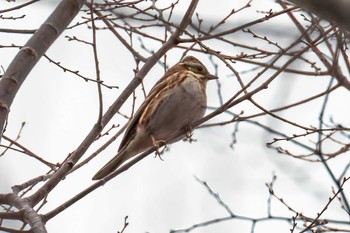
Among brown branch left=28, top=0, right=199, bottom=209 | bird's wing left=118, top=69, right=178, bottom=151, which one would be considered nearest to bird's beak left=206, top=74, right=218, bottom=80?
bird's wing left=118, top=69, right=178, bottom=151

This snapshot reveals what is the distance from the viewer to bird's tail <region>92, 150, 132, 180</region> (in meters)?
5.18

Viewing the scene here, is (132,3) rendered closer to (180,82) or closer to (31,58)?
(180,82)

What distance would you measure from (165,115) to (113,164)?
28.3 inches

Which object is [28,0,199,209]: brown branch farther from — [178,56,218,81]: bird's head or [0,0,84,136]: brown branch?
[178,56,218,81]: bird's head

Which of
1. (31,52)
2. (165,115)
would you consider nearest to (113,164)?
(165,115)

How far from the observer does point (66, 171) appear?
155 inches

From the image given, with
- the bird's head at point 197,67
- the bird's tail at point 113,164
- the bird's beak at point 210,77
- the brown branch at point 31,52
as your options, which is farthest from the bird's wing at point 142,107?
the brown branch at point 31,52

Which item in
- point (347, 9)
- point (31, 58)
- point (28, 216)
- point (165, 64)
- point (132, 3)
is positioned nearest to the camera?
point (347, 9)

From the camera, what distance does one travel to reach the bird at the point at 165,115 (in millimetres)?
5492

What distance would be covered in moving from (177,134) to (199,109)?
34 cm

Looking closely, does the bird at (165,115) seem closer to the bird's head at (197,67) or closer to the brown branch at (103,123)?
the bird's head at (197,67)

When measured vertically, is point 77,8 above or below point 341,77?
below

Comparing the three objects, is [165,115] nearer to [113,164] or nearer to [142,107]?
[142,107]

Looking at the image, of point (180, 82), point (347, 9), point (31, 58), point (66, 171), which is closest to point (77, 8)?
point (31, 58)
